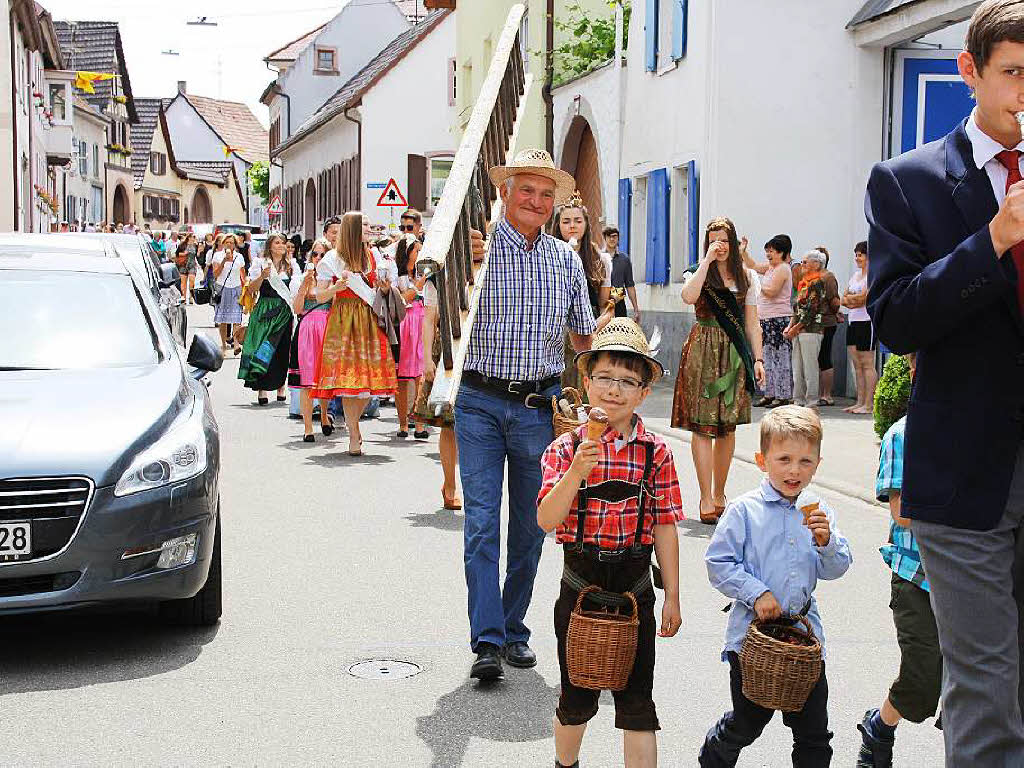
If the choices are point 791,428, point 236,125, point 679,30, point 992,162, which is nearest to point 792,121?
point 679,30

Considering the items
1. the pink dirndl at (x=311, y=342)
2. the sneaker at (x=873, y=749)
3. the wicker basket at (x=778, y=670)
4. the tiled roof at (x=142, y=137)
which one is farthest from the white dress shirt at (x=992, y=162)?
the tiled roof at (x=142, y=137)

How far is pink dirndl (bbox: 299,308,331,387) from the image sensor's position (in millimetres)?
13703

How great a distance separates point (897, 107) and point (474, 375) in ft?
46.8

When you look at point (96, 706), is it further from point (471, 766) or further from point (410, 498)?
point (410, 498)

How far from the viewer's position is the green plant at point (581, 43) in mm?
26422

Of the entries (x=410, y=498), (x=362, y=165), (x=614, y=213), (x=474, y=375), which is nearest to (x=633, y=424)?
(x=474, y=375)

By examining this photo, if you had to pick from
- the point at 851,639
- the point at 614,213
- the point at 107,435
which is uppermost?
the point at 614,213

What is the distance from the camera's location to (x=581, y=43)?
27.0 meters

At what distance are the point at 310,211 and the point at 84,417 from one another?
58.0 metres

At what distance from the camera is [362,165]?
48.1 m

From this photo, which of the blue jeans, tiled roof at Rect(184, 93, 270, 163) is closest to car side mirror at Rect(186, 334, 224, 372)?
the blue jeans

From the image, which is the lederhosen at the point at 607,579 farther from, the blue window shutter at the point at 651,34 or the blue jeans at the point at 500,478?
the blue window shutter at the point at 651,34

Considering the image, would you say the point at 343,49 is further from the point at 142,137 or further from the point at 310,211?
the point at 142,137

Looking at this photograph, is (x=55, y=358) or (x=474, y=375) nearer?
(x=474, y=375)
